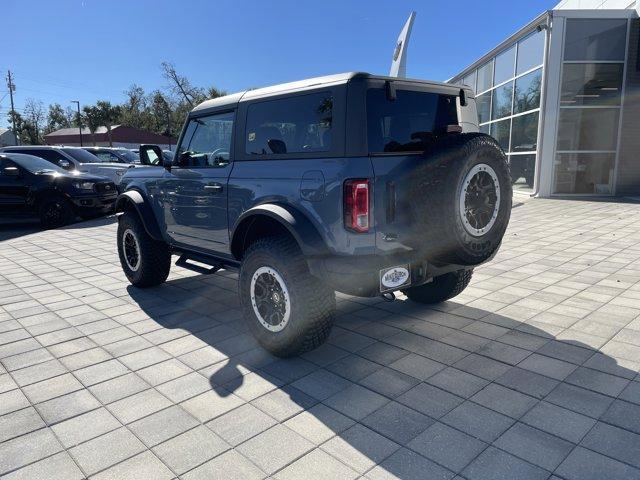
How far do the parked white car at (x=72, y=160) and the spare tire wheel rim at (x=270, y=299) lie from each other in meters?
10.5

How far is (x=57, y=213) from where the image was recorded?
10.8 meters

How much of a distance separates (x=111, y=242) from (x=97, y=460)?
7.08 meters

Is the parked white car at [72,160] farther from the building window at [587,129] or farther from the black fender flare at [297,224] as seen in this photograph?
the building window at [587,129]

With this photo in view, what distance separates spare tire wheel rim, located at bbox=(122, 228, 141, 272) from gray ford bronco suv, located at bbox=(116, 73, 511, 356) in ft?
6.27

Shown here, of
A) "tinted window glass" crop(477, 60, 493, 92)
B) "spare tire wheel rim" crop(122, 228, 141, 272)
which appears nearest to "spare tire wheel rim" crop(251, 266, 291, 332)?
"spare tire wheel rim" crop(122, 228, 141, 272)

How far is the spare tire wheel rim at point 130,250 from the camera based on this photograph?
18.1 feet

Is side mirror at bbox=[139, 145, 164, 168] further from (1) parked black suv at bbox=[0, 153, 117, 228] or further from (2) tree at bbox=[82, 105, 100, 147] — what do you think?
(2) tree at bbox=[82, 105, 100, 147]

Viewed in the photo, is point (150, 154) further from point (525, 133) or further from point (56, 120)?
point (56, 120)

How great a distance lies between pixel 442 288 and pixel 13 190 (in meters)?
10.1

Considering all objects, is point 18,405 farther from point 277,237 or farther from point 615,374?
point 615,374

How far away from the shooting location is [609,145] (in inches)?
590

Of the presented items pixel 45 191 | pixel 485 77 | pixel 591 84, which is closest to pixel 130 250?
pixel 45 191

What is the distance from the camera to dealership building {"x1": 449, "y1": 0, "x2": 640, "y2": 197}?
14492mm

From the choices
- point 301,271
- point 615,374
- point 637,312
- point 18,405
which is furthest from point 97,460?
point 637,312
